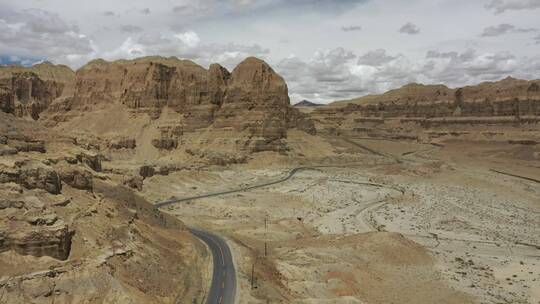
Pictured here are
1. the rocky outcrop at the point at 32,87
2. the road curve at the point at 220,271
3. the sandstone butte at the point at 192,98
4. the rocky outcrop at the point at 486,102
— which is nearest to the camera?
the road curve at the point at 220,271

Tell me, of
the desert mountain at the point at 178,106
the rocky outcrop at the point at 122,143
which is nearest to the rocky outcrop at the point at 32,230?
the desert mountain at the point at 178,106

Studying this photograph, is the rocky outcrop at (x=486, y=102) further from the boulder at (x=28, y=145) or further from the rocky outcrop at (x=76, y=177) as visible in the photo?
the boulder at (x=28, y=145)

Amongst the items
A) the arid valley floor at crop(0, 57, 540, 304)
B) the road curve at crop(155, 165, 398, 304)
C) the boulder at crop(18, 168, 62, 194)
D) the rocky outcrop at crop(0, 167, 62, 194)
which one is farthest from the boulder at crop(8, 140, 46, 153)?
the road curve at crop(155, 165, 398, 304)

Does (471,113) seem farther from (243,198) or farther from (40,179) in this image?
(40,179)

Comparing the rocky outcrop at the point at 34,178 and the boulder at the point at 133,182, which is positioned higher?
the rocky outcrop at the point at 34,178

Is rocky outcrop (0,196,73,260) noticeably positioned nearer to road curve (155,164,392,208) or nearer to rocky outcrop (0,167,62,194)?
rocky outcrop (0,167,62,194)

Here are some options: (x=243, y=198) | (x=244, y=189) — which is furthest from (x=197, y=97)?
(x=243, y=198)

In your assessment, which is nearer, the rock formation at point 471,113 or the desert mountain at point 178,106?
the desert mountain at point 178,106
